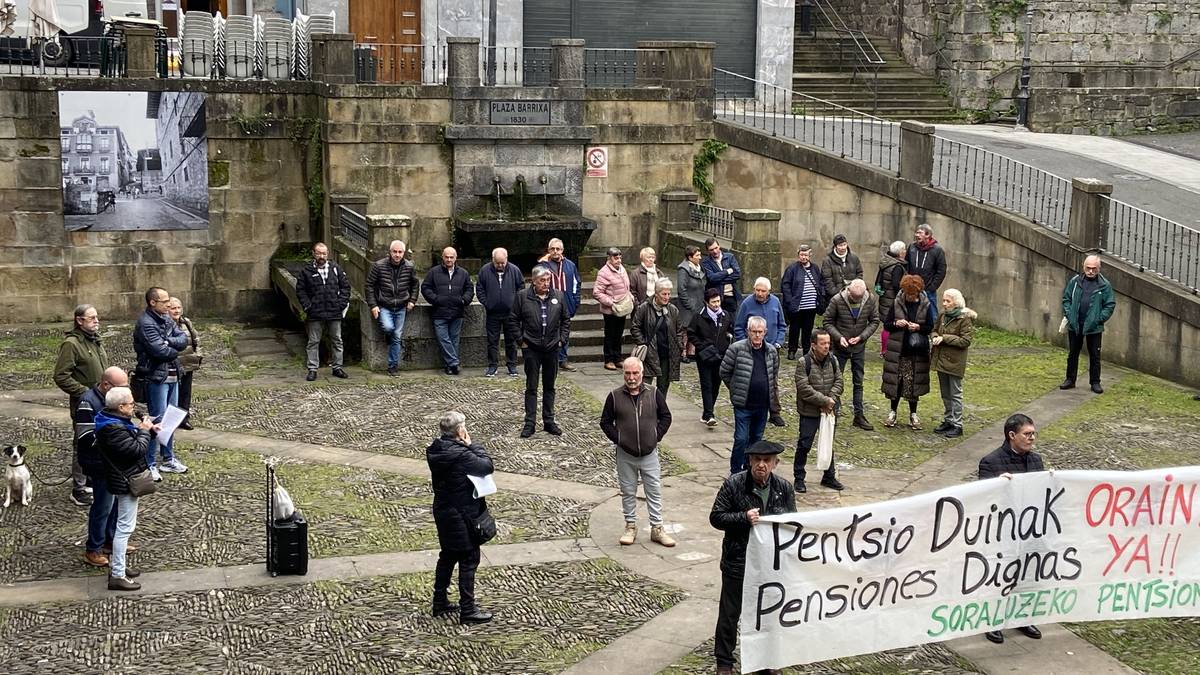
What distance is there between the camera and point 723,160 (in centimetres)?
2519

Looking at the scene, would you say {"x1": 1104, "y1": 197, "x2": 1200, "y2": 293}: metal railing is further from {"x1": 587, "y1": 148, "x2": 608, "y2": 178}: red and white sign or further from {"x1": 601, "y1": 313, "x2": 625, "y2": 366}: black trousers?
{"x1": 587, "y1": 148, "x2": 608, "y2": 178}: red and white sign

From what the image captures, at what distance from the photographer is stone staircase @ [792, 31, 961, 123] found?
30766 mm

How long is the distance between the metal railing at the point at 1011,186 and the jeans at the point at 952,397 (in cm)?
612

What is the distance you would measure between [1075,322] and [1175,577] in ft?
26.0

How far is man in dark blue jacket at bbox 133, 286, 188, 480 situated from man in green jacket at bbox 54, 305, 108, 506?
28.5 inches

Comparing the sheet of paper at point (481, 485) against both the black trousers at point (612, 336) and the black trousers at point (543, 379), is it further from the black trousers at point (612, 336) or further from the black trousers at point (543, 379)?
the black trousers at point (612, 336)

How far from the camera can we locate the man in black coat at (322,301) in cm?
1850

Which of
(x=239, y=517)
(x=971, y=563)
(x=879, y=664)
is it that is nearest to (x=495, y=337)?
(x=239, y=517)

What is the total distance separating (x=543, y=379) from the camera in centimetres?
1616

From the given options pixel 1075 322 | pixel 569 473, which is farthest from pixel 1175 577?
pixel 1075 322

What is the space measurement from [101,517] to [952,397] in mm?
9140

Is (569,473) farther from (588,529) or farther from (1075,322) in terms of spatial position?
(1075,322)

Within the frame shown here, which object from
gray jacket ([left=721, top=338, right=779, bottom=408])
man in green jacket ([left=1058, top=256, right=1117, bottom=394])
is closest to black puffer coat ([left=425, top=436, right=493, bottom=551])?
gray jacket ([left=721, top=338, right=779, bottom=408])

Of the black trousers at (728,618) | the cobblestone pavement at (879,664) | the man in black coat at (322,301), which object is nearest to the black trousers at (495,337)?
the man in black coat at (322,301)
